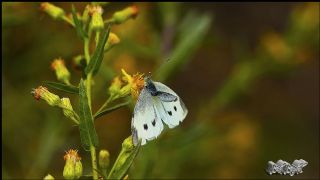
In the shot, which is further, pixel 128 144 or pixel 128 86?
pixel 128 86

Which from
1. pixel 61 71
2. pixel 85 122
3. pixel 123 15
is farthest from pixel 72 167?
pixel 123 15

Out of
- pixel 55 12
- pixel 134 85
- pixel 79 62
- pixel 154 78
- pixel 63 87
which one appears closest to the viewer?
pixel 63 87

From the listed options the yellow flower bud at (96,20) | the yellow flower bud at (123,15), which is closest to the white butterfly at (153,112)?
the yellow flower bud at (96,20)

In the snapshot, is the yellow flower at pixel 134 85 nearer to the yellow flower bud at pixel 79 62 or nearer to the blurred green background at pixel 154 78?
the yellow flower bud at pixel 79 62

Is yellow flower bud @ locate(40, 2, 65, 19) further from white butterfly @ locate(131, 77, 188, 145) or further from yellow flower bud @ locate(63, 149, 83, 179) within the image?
yellow flower bud @ locate(63, 149, 83, 179)

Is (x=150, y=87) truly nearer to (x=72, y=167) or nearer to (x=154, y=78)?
(x=72, y=167)

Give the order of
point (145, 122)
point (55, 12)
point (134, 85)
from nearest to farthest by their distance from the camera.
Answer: point (145, 122), point (134, 85), point (55, 12)

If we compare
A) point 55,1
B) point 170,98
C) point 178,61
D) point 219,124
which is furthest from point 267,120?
point 170,98

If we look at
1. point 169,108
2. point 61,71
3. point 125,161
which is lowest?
point 125,161
